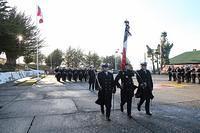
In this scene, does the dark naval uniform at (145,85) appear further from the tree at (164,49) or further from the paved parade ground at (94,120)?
the tree at (164,49)

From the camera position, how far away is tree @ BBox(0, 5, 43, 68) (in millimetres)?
42575

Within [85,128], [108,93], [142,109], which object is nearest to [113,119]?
[108,93]

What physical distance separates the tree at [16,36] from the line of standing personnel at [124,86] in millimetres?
33013

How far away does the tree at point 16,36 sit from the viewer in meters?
42.6

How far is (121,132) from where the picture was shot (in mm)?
7578

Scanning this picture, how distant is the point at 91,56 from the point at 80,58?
4.73 metres

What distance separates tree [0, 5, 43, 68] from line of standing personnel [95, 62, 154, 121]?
33.0 meters

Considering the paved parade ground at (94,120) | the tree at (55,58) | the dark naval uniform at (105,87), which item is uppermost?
the tree at (55,58)

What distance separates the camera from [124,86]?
399 inches

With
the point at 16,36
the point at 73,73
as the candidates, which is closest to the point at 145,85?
the point at 73,73

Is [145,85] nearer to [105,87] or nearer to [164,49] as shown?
[105,87]

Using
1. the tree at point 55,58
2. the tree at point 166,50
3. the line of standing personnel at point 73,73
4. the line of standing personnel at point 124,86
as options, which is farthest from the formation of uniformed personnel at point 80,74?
the tree at point 55,58

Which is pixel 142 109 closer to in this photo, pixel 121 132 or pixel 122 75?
pixel 122 75

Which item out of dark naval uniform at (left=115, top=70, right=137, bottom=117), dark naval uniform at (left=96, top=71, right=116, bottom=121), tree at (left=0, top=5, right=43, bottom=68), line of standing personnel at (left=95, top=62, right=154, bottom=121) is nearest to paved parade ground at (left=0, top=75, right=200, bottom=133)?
line of standing personnel at (left=95, top=62, right=154, bottom=121)
